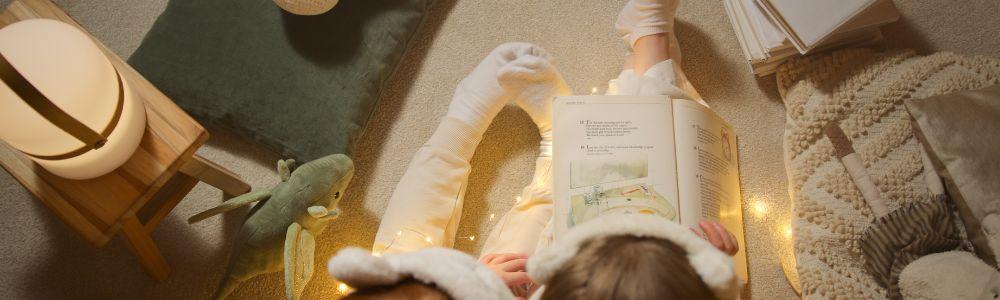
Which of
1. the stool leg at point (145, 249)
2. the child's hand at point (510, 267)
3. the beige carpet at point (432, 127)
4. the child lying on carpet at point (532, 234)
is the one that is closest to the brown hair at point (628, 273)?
the child lying on carpet at point (532, 234)

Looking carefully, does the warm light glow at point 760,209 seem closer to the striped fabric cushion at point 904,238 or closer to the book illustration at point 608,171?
the striped fabric cushion at point 904,238

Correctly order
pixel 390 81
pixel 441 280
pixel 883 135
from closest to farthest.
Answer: pixel 441 280 → pixel 883 135 → pixel 390 81

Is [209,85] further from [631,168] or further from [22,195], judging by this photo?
[631,168]

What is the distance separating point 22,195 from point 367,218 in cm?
56

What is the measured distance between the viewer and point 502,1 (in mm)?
1086

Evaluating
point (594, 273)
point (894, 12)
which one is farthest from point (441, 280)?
point (894, 12)

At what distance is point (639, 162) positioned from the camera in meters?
0.83

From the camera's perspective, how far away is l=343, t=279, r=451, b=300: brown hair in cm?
51

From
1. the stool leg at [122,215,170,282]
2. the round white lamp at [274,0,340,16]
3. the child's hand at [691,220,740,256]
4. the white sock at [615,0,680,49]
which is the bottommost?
the stool leg at [122,215,170,282]

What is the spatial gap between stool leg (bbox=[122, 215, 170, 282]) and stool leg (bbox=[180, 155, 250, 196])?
9cm

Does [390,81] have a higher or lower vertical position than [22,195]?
higher

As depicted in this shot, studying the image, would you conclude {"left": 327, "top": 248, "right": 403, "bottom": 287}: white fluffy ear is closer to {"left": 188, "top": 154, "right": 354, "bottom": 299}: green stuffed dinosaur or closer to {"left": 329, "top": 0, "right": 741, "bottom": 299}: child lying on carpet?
{"left": 329, "top": 0, "right": 741, "bottom": 299}: child lying on carpet

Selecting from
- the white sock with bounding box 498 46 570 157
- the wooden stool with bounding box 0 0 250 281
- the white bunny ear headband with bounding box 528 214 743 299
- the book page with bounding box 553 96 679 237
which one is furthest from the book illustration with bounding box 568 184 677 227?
the wooden stool with bounding box 0 0 250 281

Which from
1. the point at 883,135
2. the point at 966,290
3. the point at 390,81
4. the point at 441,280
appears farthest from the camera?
the point at 390,81
